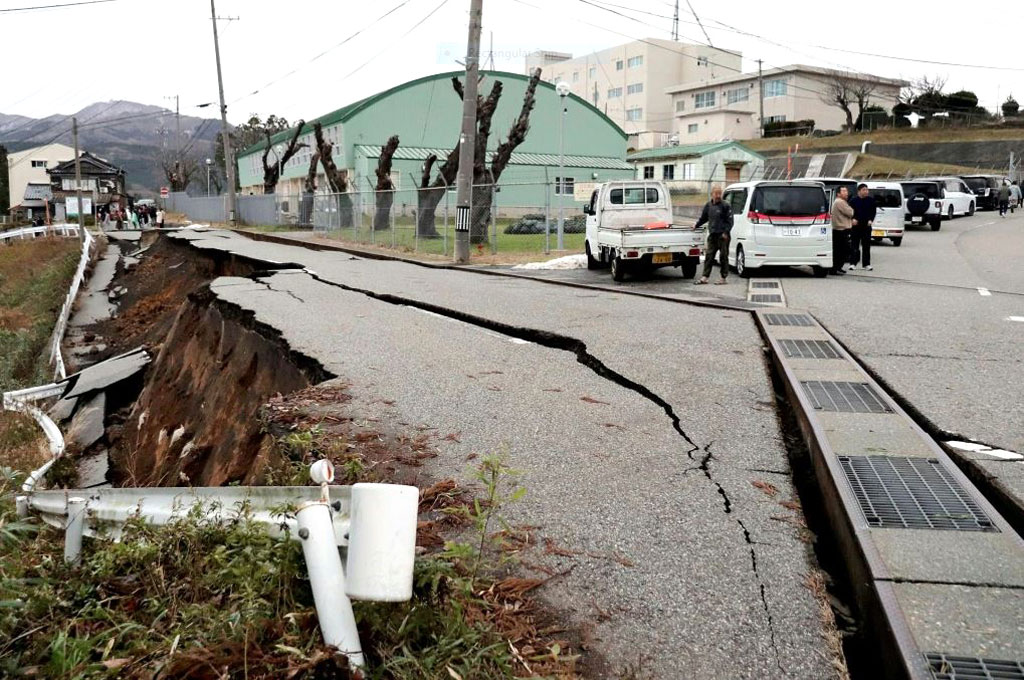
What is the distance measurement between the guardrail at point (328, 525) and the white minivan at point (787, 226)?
14.6 m

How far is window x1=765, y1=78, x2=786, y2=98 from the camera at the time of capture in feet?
262

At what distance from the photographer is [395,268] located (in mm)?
20578

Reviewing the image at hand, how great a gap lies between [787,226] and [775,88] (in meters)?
70.3

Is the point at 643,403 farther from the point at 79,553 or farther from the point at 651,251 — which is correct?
the point at 651,251

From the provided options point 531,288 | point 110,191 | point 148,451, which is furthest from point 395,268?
point 110,191

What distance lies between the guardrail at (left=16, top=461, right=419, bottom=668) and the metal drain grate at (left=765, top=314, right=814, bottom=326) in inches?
329

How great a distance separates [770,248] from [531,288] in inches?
197

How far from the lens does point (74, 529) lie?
142 inches

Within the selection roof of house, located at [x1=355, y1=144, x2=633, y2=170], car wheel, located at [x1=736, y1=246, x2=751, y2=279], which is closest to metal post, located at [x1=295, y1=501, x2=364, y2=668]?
car wheel, located at [x1=736, y1=246, x2=751, y2=279]

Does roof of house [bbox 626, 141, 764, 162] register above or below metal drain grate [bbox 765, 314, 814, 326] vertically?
A: above

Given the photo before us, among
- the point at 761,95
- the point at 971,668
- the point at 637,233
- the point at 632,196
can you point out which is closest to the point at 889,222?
the point at 632,196

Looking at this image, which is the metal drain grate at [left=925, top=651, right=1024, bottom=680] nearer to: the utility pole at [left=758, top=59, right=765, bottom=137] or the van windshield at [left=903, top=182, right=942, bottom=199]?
the van windshield at [left=903, top=182, right=942, bottom=199]

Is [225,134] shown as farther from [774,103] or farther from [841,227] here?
[774,103]

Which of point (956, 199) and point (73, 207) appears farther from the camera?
point (73, 207)
